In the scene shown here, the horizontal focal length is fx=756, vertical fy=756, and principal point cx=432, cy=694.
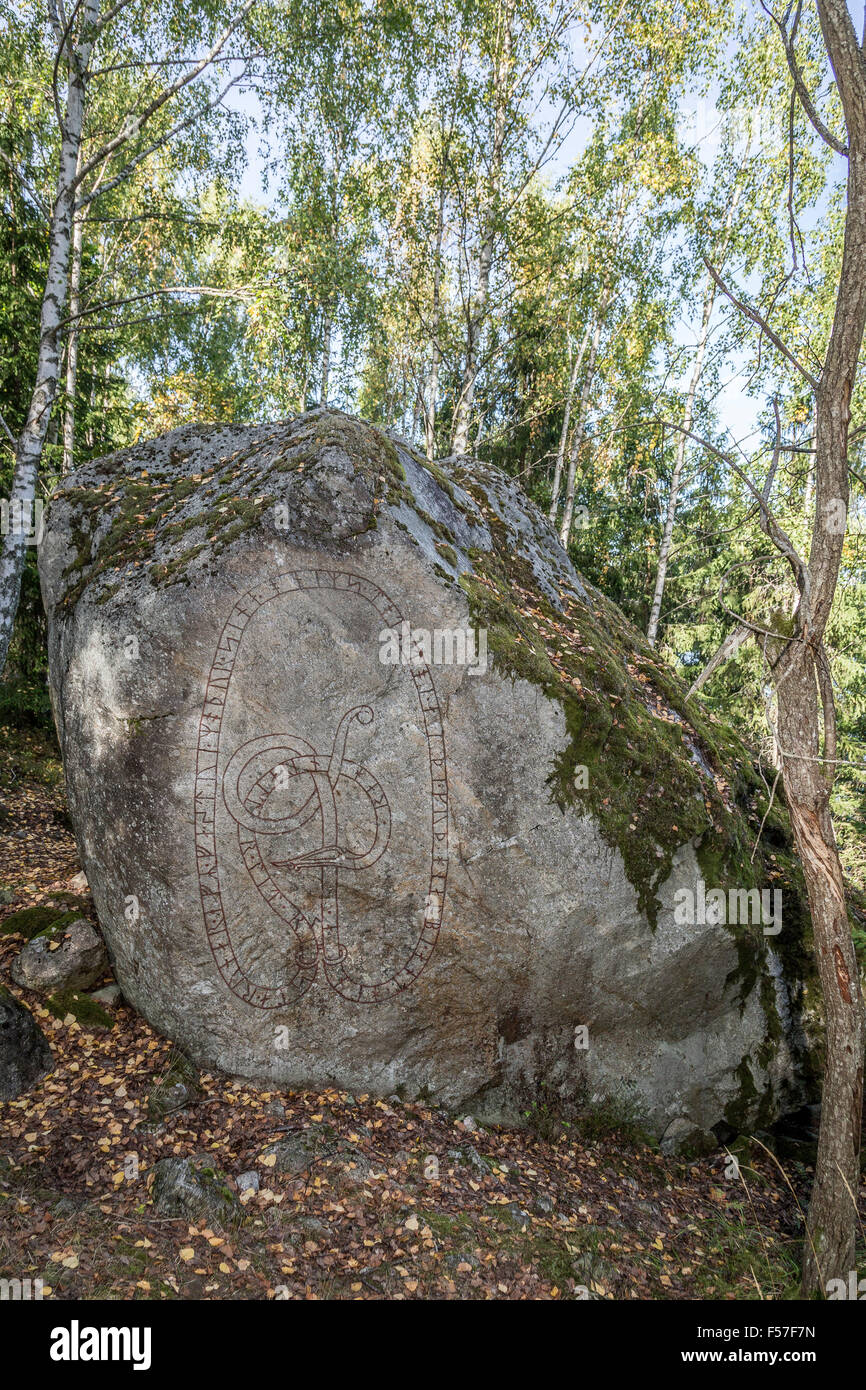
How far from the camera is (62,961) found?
5527 mm

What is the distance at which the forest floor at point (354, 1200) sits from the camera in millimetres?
3897

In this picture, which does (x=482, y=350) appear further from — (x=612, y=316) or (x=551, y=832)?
(x=551, y=832)

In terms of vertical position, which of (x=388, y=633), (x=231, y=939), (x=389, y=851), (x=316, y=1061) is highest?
(x=388, y=633)

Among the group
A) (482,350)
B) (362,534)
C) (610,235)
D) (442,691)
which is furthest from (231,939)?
(482,350)

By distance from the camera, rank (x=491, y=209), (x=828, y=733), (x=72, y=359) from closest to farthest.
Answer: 1. (x=828, y=733)
2. (x=72, y=359)
3. (x=491, y=209)

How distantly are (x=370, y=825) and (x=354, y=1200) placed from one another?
217 cm

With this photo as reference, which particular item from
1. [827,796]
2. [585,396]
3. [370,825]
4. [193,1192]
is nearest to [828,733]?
[827,796]

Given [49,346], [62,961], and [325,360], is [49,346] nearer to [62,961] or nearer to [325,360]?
[62,961]

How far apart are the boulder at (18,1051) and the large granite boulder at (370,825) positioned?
670mm

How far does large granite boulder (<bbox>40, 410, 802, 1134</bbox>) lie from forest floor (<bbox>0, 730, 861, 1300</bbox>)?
275mm

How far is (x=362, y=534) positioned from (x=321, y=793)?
180 cm

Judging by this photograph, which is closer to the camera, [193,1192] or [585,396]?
[193,1192]

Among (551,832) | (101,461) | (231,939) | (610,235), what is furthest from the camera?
(610,235)

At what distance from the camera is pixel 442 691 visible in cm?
525
